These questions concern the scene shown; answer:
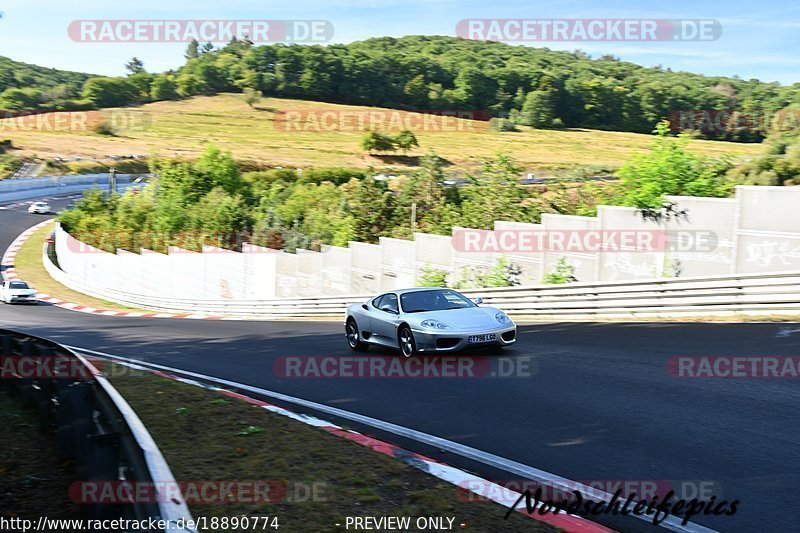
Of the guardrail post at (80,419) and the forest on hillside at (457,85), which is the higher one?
the forest on hillside at (457,85)

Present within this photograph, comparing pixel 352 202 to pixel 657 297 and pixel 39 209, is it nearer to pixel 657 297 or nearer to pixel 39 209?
pixel 657 297

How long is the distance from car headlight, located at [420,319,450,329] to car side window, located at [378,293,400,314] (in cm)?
109

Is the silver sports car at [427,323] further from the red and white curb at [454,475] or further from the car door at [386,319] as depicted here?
the red and white curb at [454,475]

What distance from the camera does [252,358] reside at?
16.2 meters

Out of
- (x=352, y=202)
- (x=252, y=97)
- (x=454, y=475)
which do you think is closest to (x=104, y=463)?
(x=454, y=475)

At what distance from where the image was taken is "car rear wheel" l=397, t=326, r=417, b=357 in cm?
1415

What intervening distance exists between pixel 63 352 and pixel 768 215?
13.2 metres

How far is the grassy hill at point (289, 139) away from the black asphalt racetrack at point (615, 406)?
4897 cm

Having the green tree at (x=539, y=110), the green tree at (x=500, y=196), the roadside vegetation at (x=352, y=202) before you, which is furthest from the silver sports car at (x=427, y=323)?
the green tree at (x=539, y=110)

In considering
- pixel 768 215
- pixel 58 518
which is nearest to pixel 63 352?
pixel 58 518

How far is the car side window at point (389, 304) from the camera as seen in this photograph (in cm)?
1504

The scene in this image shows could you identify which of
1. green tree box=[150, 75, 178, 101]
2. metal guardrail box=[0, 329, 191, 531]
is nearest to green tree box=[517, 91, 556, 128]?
green tree box=[150, 75, 178, 101]

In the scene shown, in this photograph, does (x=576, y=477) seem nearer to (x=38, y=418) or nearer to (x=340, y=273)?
(x=38, y=418)

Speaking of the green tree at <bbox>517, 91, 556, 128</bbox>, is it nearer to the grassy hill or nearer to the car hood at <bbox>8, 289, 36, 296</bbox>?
the grassy hill
